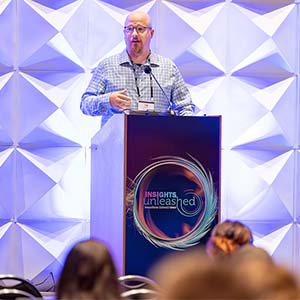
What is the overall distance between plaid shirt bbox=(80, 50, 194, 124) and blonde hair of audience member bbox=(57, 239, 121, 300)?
308cm

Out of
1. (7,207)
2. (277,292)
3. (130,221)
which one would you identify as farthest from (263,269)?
(7,207)

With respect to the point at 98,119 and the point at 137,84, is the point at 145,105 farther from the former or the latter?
the point at 98,119

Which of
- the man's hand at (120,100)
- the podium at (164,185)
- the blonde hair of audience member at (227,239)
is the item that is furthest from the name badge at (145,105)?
the blonde hair of audience member at (227,239)

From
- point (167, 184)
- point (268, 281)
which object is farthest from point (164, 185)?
point (268, 281)

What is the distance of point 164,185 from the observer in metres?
4.47

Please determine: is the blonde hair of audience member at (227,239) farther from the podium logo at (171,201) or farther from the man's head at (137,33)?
the man's head at (137,33)

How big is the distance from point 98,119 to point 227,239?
3.41 metres

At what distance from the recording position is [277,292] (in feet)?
3.29

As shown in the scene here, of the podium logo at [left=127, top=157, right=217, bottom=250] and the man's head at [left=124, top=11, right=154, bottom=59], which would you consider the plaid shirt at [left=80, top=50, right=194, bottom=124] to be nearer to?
the man's head at [left=124, top=11, right=154, bottom=59]

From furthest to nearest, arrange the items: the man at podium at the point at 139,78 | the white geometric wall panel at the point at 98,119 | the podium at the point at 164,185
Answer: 1. the white geometric wall panel at the point at 98,119
2. the man at podium at the point at 139,78
3. the podium at the point at 164,185

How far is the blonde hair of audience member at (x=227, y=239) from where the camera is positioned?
2.94 m

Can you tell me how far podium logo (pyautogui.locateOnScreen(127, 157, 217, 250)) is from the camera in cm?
445

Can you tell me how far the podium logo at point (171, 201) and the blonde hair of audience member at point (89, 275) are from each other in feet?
7.23

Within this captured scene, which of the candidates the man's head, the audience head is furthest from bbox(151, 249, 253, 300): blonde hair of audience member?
the man's head
